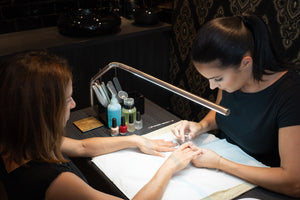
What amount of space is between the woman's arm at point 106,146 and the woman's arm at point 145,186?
0.14 m

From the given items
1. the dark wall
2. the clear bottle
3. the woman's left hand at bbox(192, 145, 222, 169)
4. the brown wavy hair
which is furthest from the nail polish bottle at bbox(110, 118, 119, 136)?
the dark wall

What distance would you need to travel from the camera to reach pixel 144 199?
1075 millimetres

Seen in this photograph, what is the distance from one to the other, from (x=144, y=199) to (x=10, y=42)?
177 cm

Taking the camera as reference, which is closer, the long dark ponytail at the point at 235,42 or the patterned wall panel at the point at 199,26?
the long dark ponytail at the point at 235,42

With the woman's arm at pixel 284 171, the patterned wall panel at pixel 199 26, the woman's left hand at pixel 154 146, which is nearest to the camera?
the woman's arm at pixel 284 171

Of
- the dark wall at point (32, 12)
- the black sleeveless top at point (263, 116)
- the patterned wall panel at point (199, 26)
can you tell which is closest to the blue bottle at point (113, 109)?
the black sleeveless top at point (263, 116)

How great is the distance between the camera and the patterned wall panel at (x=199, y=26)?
6.04ft

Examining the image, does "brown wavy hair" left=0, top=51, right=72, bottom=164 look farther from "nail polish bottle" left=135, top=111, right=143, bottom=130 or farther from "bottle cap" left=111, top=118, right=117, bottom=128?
"nail polish bottle" left=135, top=111, right=143, bottom=130

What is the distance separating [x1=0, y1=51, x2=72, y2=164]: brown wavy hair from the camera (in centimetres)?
89

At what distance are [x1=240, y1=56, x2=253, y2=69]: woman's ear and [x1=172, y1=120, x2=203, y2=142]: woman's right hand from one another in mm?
450

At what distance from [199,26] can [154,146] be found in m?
1.43

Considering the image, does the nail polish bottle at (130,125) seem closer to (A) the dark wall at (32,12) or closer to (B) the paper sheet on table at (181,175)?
(B) the paper sheet on table at (181,175)

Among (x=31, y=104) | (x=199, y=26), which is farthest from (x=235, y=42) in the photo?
(x=199, y=26)

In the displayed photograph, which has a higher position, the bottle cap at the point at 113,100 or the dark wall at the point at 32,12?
the dark wall at the point at 32,12
